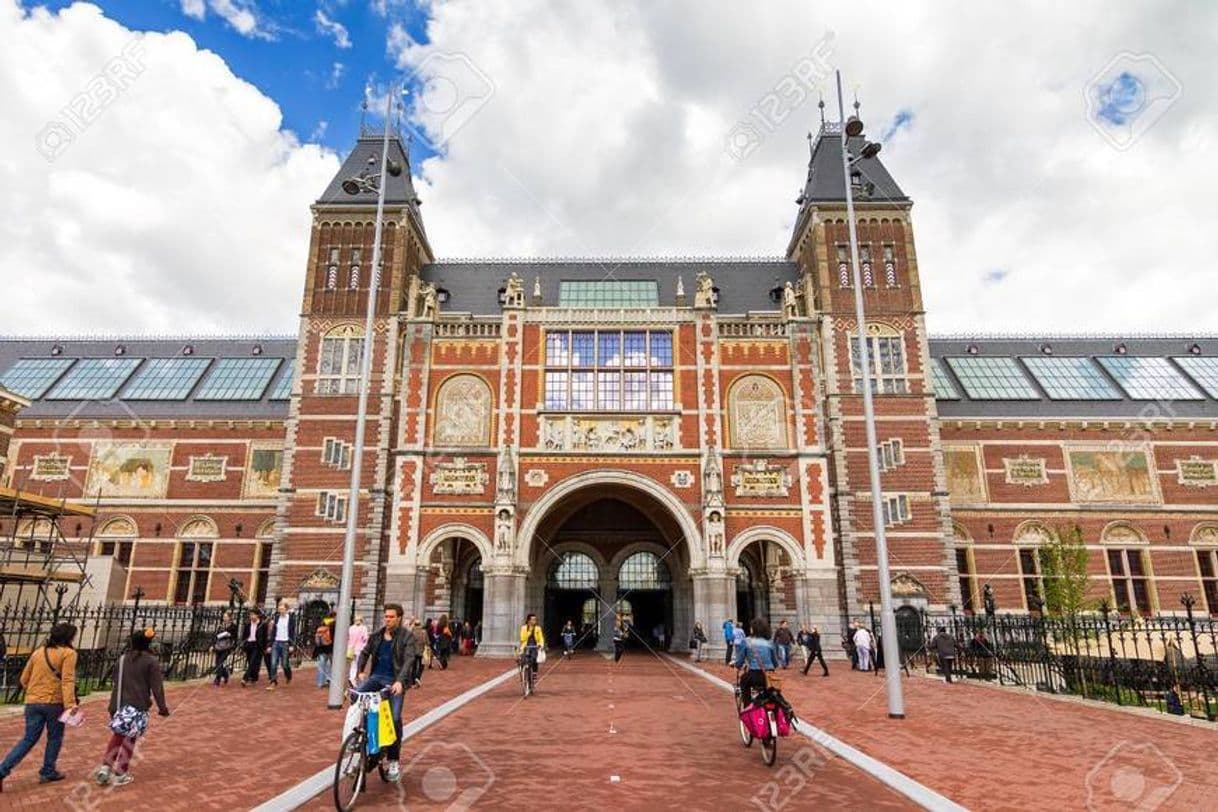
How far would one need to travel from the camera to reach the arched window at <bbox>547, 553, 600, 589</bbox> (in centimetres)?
3275

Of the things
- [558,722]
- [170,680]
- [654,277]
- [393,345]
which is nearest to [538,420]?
[393,345]

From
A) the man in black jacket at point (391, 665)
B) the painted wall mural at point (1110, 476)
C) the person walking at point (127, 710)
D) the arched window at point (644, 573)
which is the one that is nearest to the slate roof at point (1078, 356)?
the painted wall mural at point (1110, 476)

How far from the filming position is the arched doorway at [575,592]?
107 feet

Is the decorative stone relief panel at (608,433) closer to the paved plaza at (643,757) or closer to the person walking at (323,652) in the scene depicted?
the person walking at (323,652)

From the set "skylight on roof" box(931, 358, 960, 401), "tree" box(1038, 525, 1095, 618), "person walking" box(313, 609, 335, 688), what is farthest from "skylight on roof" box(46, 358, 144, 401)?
Result: "tree" box(1038, 525, 1095, 618)

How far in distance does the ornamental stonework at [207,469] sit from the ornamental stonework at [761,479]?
25.0 metres

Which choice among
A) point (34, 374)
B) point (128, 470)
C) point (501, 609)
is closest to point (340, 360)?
point (128, 470)

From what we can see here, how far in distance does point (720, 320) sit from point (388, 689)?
81.3 ft

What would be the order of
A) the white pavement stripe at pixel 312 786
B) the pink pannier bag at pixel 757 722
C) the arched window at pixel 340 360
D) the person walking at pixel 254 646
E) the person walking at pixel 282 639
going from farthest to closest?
the arched window at pixel 340 360 → the person walking at pixel 282 639 → the person walking at pixel 254 646 → the pink pannier bag at pixel 757 722 → the white pavement stripe at pixel 312 786

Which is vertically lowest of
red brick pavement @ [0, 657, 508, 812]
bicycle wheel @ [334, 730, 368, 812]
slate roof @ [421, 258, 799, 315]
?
red brick pavement @ [0, 657, 508, 812]

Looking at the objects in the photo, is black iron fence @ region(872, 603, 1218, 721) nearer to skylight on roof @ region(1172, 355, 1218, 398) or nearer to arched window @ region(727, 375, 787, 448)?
arched window @ region(727, 375, 787, 448)

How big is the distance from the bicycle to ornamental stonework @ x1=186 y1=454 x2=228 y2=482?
32.9m

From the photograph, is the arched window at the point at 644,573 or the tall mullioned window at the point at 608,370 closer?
the tall mullioned window at the point at 608,370

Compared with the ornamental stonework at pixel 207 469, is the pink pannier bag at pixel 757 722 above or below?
below
